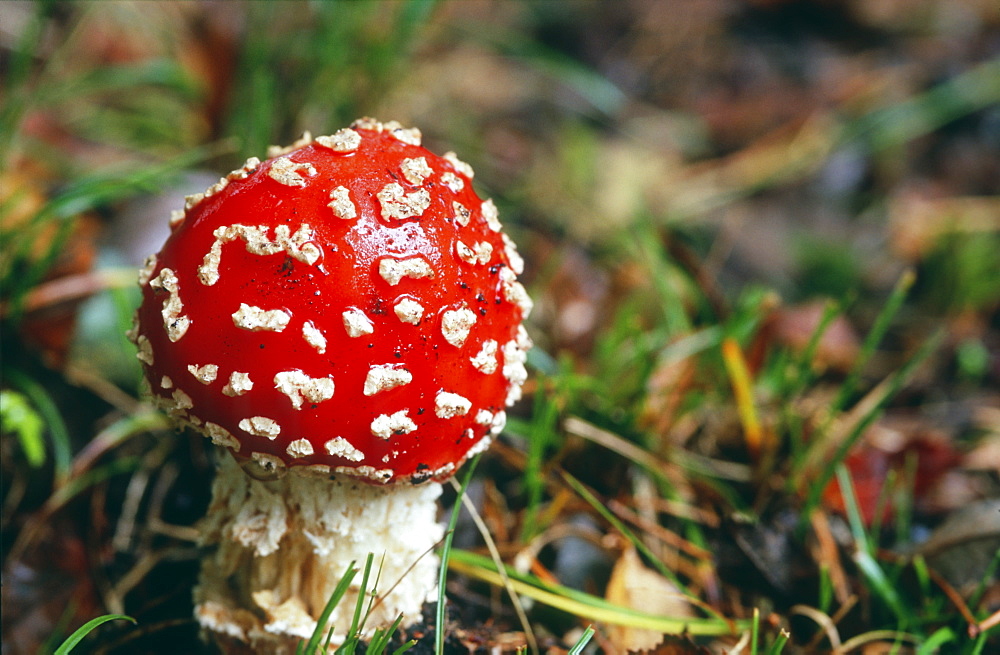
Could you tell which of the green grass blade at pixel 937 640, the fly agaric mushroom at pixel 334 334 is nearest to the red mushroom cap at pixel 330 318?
the fly agaric mushroom at pixel 334 334

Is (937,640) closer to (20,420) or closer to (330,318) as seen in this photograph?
(330,318)

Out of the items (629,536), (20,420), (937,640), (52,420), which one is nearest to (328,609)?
(629,536)

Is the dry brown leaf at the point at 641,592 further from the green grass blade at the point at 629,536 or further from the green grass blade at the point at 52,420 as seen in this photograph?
the green grass blade at the point at 52,420

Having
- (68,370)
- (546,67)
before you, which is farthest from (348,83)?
(68,370)

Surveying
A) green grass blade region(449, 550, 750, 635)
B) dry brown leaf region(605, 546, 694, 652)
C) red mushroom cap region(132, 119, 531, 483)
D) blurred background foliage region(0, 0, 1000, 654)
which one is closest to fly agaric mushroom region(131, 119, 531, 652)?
red mushroom cap region(132, 119, 531, 483)

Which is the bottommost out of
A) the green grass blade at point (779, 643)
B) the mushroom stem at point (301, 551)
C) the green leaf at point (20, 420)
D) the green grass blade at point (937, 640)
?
the green grass blade at point (937, 640)

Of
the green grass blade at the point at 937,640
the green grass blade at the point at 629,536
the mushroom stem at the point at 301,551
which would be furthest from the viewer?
the green grass blade at the point at 629,536

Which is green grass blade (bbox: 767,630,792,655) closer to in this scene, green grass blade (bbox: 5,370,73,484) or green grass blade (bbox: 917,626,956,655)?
green grass blade (bbox: 917,626,956,655)

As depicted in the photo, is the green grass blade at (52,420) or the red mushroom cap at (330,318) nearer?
the red mushroom cap at (330,318)
